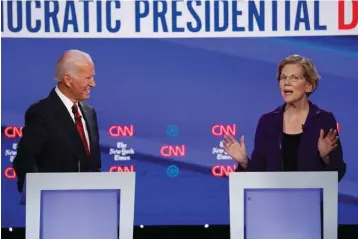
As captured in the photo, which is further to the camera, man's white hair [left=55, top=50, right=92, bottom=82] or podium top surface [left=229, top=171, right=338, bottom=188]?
→ man's white hair [left=55, top=50, right=92, bottom=82]

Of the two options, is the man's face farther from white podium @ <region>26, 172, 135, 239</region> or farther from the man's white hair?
white podium @ <region>26, 172, 135, 239</region>

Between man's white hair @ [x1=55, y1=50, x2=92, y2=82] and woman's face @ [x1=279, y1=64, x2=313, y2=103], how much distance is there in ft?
3.03

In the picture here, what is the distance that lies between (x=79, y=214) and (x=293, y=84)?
3.86 feet

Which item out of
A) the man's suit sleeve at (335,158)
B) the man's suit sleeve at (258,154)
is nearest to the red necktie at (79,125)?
the man's suit sleeve at (258,154)

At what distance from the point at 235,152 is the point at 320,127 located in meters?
0.42

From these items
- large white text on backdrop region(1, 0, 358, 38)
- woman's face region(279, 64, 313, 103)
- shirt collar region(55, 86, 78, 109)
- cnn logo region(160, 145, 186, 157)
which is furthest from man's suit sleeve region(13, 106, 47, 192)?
woman's face region(279, 64, 313, 103)

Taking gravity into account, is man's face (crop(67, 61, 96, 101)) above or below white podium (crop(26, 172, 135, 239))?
above

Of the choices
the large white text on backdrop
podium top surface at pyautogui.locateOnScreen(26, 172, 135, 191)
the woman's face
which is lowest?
podium top surface at pyautogui.locateOnScreen(26, 172, 135, 191)

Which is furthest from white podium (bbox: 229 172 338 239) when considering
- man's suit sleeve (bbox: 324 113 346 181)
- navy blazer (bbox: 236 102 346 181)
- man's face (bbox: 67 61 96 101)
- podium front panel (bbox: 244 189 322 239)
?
man's face (bbox: 67 61 96 101)

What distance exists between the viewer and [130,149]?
2.86m

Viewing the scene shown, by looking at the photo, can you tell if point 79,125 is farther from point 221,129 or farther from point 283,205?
point 283,205

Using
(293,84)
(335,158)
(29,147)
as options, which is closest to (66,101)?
(29,147)

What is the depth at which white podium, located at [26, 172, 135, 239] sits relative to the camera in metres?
2.36

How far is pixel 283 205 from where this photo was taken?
2445mm
